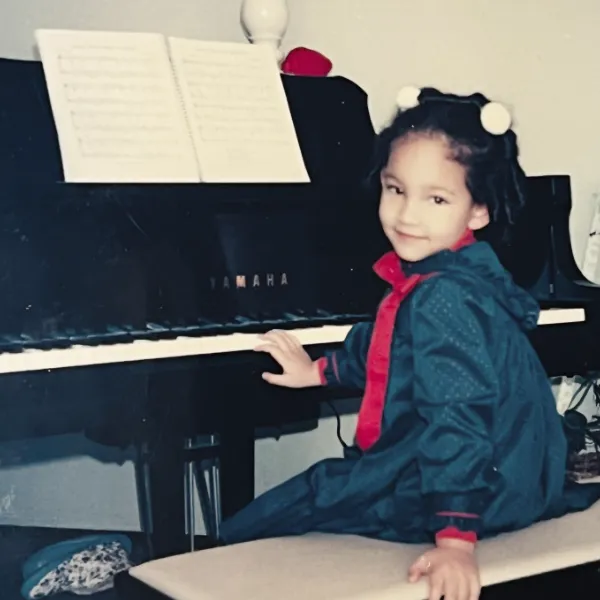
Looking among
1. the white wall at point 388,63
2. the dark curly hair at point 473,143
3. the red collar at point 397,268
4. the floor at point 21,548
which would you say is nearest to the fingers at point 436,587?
the red collar at point 397,268

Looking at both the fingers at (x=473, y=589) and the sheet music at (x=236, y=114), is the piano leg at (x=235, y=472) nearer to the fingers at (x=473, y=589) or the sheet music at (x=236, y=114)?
the sheet music at (x=236, y=114)

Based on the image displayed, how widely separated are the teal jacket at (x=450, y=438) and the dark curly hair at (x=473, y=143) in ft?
0.26

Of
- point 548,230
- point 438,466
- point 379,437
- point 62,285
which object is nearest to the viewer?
point 438,466

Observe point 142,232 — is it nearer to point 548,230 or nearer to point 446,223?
point 446,223

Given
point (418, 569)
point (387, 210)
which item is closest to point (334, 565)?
point (418, 569)

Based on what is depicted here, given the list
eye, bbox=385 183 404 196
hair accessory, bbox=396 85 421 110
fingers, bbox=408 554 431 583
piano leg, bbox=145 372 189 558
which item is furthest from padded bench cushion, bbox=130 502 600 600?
hair accessory, bbox=396 85 421 110

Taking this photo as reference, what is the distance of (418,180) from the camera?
144 centimetres

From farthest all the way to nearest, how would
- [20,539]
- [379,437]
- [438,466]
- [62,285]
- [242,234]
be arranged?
1. [20,539]
2. [242,234]
3. [62,285]
4. [379,437]
5. [438,466]

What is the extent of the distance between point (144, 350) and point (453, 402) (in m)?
0.44

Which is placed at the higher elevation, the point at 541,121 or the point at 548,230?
the point at 541,121

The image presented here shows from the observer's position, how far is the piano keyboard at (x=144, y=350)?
4.76ft

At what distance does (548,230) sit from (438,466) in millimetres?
888

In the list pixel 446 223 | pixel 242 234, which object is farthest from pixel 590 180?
pixel 446 223

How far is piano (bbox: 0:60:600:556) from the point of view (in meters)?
1.52
